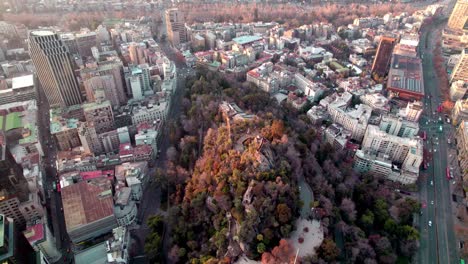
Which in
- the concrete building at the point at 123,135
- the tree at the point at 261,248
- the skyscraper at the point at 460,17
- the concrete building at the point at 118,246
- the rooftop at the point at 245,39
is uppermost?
the skyscraper at the point at 460,17

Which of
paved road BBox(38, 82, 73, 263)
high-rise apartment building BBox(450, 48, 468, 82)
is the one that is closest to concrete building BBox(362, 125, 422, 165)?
high-rise apartment building BBox(450, 48, 468, 82)

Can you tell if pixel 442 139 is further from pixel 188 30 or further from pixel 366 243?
pixel 188 30

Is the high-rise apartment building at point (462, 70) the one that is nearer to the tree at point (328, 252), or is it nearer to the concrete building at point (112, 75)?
the tree at point (328, 252)

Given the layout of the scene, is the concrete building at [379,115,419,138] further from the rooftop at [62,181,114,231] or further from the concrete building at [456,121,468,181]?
the rooftop at [62,181,114,231]

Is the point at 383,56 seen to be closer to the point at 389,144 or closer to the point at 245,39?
the point at 389,144

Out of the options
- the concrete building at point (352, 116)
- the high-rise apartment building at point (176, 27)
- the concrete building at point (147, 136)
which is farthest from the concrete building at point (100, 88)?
the concrete building at point (352, 116)

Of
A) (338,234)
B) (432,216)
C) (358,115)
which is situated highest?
(358,115)

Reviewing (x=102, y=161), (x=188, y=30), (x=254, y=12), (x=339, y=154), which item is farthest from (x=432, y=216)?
(x=254, y=12)
